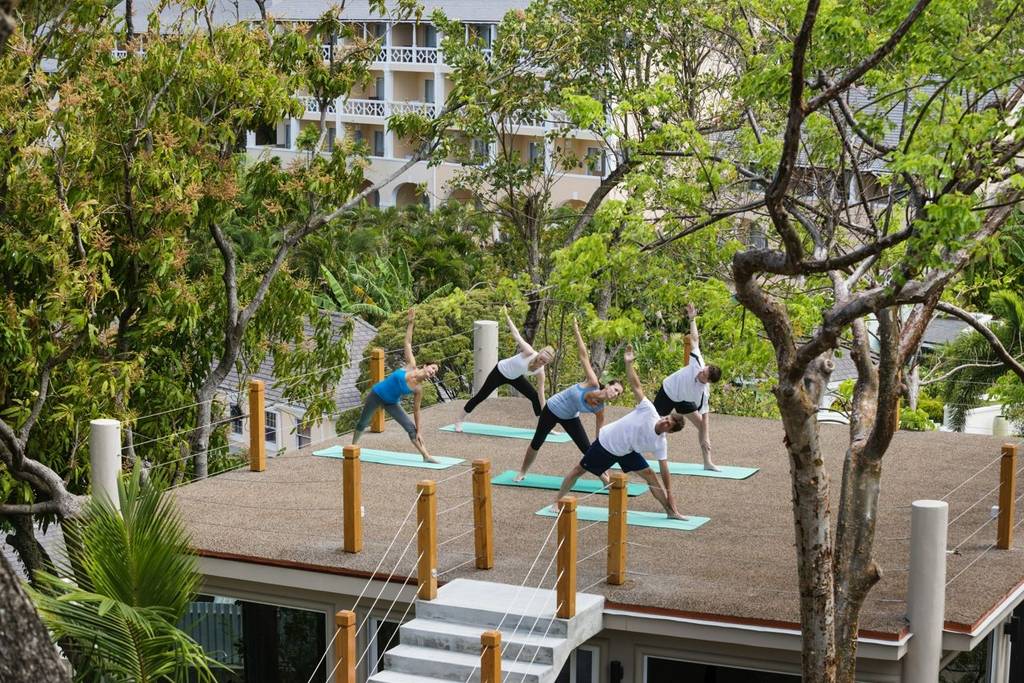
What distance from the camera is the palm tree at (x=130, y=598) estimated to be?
8.70 metres

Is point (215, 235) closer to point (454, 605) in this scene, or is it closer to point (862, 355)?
point (454, 605)

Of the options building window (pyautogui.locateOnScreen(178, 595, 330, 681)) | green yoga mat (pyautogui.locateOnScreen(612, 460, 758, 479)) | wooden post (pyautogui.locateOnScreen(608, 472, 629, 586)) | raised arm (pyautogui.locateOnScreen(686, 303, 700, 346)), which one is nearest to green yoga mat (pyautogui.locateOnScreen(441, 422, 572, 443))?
green yoga mat (pyautogui.locateOnScreen(612, 460, 758, 479))

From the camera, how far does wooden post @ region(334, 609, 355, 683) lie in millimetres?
9664

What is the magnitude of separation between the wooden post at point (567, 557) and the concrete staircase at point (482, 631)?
12 cm

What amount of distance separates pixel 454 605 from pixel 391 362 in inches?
678

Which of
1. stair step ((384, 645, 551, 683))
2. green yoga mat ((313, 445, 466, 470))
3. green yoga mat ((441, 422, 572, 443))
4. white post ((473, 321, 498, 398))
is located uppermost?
white post ((473, 321, 498, 398))

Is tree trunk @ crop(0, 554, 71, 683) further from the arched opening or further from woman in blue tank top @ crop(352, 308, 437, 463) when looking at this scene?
the arched opening

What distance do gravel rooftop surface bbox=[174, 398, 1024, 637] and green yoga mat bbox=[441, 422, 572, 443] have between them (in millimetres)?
185

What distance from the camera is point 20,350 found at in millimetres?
15352

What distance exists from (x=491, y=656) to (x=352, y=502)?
11.7 ft

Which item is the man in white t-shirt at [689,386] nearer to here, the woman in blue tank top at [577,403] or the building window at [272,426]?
the woman in blue tank top at [577,403]

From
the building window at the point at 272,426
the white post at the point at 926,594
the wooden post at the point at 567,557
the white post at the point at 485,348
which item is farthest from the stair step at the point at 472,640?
the building window at the point at 272,426

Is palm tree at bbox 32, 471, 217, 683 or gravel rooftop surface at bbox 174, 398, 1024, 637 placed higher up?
palm tree at bbox 32, 471, 217, 683

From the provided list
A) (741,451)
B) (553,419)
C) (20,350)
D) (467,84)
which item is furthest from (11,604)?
(467,84)
